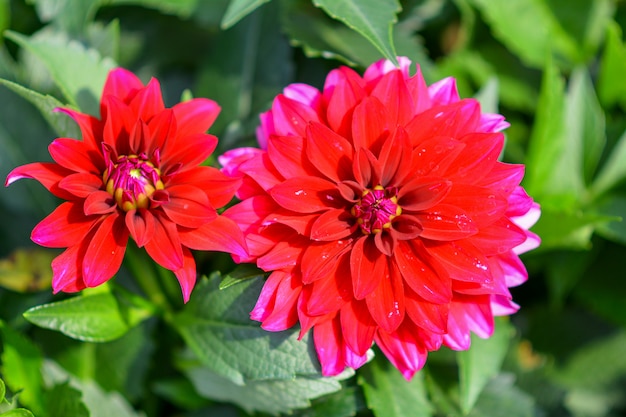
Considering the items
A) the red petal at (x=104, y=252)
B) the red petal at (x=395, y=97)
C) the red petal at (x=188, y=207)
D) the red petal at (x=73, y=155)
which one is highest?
the red petal at (x=395, y=97)

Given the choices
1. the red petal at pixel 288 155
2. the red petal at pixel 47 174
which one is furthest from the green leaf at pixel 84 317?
the red petal at pixel 288 155

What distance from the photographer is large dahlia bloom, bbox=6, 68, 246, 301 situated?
0.53 m

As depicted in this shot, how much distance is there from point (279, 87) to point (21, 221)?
15.3 inches

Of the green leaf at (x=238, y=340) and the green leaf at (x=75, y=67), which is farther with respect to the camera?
the green leaf at (x=75, y=67)

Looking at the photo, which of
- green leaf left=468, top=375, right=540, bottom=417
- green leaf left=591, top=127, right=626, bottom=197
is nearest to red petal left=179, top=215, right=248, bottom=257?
green leaf left=468, top=375, right=540, bottom=417

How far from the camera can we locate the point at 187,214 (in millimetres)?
543

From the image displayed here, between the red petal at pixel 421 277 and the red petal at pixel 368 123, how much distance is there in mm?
91

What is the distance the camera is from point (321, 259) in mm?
536

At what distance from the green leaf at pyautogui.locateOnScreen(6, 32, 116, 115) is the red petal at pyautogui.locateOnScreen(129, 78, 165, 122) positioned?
141 mm

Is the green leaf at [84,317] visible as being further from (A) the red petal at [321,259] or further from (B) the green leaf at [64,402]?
(A) the red petal at [321,259]

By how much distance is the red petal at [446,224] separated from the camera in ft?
1.74

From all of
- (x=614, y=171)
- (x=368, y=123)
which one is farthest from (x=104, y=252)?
(x=614, y=171)

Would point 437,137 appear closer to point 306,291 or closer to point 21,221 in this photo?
point 306,291

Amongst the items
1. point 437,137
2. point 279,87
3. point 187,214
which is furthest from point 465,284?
point 279,87
